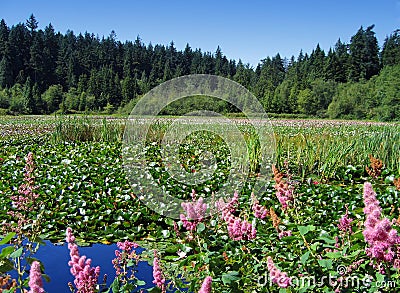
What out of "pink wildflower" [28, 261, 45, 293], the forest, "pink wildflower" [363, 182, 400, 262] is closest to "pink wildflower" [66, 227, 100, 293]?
"pink wildflower" [28, 261, 45, 293]

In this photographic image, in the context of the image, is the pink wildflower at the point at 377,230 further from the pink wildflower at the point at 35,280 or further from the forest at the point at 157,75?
the forest at the point at 157,75

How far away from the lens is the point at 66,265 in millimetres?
3426

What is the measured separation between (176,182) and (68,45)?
76072 millimetres

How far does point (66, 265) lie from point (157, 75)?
6995 cm

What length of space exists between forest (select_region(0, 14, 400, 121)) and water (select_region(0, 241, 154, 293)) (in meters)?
21.3

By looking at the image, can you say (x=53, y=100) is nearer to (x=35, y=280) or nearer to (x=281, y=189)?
(x=281, y=189)

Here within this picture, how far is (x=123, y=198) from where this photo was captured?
517 cm

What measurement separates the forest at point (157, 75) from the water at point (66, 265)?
21347 millimetres

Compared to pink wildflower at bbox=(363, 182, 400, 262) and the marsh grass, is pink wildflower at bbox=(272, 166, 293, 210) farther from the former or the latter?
the marsh grass

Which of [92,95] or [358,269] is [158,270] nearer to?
[358,269]

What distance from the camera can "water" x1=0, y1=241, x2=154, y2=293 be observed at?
10.1 ft

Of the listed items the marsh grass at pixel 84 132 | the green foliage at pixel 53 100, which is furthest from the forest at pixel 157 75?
the marsh grass at pixel 84 132

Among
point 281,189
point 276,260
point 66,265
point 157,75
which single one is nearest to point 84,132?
point 66,265

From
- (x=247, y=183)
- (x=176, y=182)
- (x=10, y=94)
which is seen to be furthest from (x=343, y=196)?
(x=10, y=94)
